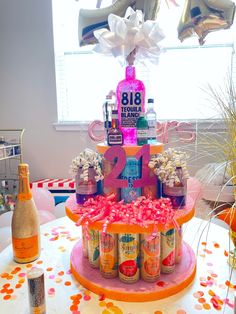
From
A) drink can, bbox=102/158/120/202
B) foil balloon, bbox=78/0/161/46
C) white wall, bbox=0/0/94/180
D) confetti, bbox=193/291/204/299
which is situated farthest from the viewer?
white wall, bbox=0/0/94/180

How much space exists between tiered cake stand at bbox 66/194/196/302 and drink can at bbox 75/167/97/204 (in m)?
0.04

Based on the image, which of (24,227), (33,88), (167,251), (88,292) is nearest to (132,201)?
(167,251)

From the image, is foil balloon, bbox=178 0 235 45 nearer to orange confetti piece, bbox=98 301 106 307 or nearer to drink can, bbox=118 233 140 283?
drink can, bbox=118 233 140 283

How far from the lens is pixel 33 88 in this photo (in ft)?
8.25

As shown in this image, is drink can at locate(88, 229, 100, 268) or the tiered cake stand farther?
drink can at locate(88, 229, 100, 268)

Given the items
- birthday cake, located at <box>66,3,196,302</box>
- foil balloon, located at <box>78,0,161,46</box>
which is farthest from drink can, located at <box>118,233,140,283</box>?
foil balloon, located at <box>78,0,161,46</box>

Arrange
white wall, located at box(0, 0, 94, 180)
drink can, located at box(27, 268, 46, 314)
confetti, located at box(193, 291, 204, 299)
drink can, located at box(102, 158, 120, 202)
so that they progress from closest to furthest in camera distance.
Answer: drink can, located at box(27, 268, 46, 314) → confetti, located at box(193, 291, 204, 299) → drink can, located at box(102, 158, 120, 202) → white wall, located at box(0, 0, 94, 180)

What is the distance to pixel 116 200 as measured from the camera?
3.06ft

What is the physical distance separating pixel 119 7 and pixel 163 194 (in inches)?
29.5

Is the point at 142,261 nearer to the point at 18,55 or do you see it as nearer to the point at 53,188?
the point at 53,188

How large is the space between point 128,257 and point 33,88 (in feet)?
6.89

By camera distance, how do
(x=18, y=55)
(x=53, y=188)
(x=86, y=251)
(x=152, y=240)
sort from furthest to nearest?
(x=18, y=55) < (x=53, y=188) < (x=86, y=251) < (x=152, y=240)

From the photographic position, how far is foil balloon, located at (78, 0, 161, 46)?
40.6 inches

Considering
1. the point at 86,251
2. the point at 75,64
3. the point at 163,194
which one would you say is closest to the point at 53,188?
the point at 75,64
